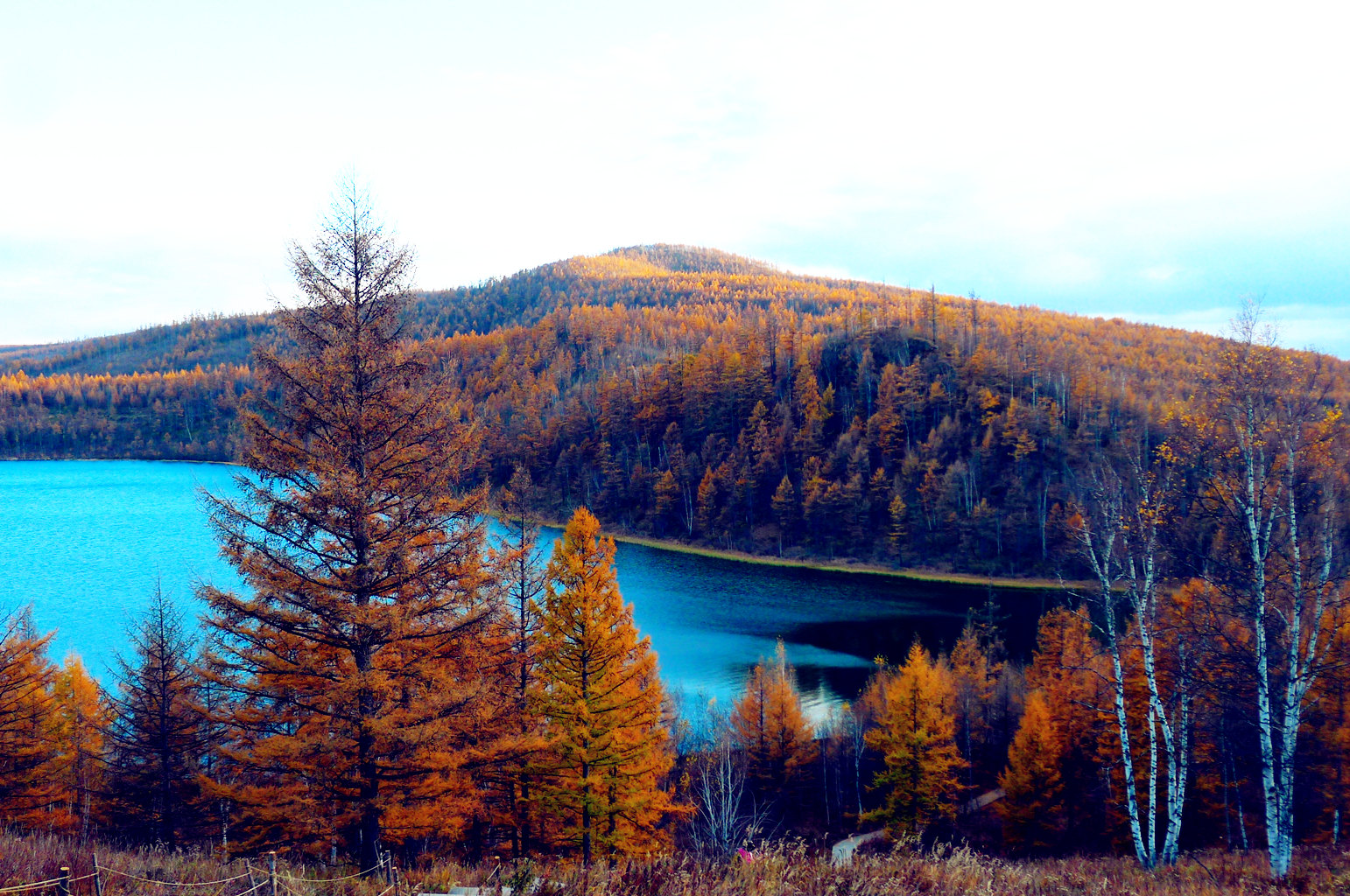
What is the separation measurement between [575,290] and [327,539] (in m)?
190

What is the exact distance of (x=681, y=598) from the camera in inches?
1938

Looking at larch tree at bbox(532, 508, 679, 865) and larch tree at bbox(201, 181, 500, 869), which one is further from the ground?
larch tree at bbox(201, 181, 500, 869)

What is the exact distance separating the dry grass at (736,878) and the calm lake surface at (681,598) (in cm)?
2120

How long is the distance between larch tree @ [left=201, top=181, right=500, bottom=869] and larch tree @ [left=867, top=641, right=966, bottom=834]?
1594 centimetres

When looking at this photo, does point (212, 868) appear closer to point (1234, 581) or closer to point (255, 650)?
point (255, 650)

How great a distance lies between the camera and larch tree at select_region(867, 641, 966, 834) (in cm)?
2148

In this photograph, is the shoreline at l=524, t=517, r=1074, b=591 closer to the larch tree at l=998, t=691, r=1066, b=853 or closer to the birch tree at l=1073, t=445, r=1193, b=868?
the larch tree at l=998, t=691, r=1066, b=853

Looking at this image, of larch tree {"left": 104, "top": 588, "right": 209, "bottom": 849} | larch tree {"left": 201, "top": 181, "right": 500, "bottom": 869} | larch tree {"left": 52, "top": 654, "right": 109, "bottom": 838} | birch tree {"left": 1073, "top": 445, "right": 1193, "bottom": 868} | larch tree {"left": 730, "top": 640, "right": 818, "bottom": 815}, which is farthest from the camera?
larch tree {"left": 730, "top": 640, "right": 818, "bottom": 815}

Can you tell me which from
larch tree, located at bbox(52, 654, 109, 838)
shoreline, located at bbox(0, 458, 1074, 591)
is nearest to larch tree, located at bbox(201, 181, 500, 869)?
larch tree, located at bbox(52, 654, 109, 838)

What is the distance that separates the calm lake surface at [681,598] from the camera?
→ 35.8m

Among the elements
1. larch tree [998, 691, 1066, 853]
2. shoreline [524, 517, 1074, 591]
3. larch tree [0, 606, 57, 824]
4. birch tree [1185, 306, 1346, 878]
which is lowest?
shoreline [524, 517, 1074, 591]

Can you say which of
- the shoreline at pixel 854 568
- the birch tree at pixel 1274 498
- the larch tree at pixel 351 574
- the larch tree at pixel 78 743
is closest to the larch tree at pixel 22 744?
the larch tree at pixel 78 743

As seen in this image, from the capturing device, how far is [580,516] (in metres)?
16.1

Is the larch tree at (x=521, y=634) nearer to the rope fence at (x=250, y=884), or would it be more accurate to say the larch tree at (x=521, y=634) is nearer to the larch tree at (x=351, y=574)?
the larch tree at (x=351, y=574)
